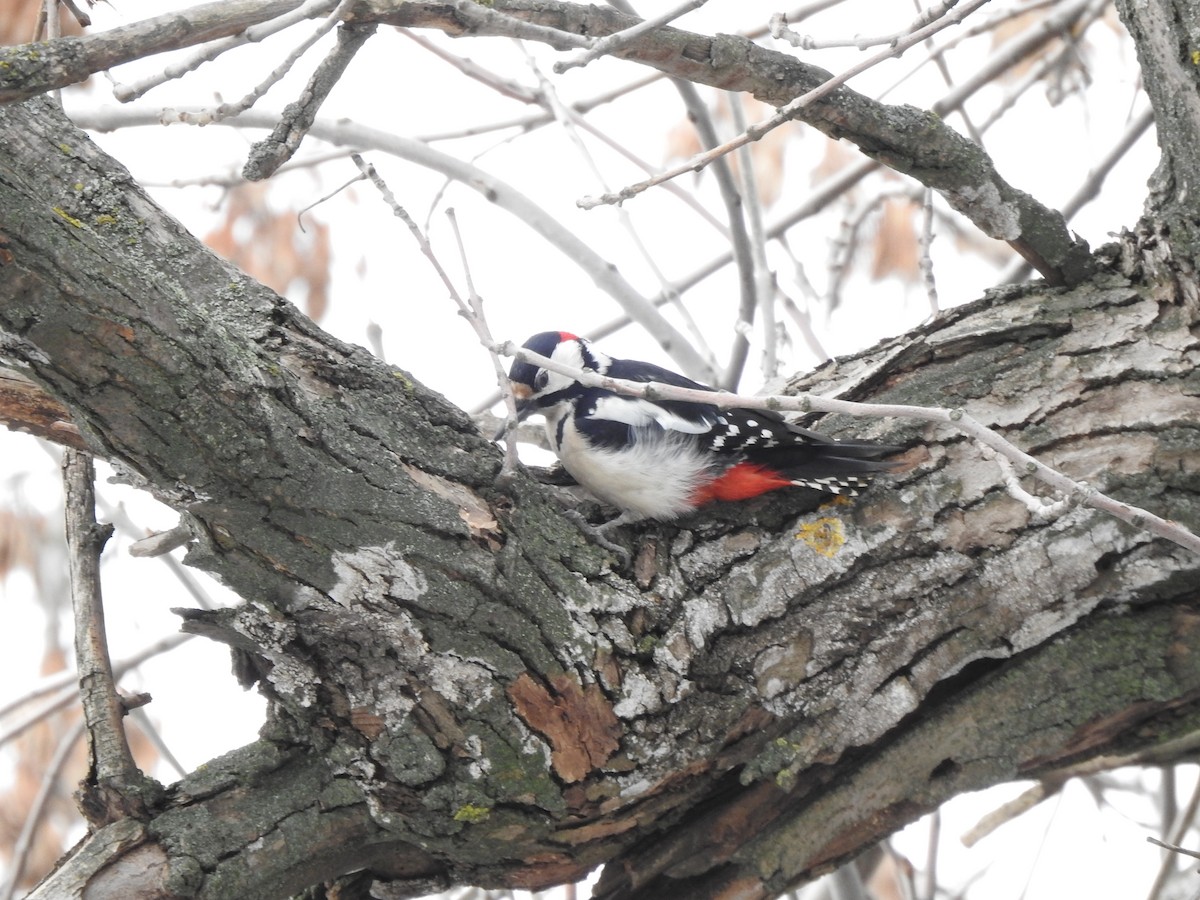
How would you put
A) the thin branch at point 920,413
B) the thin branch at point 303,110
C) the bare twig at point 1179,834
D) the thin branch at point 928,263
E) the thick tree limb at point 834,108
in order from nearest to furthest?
the thin branch at point 920,413, the thin branch at point 303,110, the thick tree limb at point 834,108, the thin branch at point 928,263, the bare twig at point 1179,834

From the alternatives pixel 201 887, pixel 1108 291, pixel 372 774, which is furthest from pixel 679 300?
pixel 201 887

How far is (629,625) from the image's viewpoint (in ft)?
6.89

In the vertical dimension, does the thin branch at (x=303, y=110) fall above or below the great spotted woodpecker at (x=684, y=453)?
above

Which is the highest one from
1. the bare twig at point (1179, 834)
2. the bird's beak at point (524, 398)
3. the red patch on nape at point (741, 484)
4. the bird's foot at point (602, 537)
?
the bird's beak at point (524, 398)

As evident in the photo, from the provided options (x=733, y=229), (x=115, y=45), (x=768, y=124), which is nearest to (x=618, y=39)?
(x=768, y=124)

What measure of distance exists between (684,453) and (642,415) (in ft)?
0.79

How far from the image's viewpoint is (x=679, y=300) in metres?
3.64

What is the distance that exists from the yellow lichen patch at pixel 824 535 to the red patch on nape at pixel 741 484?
0.37 feet

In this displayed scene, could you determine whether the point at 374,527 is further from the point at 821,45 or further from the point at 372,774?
the point at 821,45

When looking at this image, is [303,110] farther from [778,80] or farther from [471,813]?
[471,813]

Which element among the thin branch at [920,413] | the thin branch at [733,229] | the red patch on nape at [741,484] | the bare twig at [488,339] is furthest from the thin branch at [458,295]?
the thin branch at [733,229]

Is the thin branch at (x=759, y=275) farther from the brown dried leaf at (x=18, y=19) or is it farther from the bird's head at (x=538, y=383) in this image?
the brown dried leaf at (x=18, y=19)

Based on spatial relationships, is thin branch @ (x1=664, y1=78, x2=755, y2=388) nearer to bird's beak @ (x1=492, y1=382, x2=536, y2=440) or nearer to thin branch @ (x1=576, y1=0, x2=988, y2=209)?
bird's beak @ (x1=492, y1=382, x2=536, y2=440)

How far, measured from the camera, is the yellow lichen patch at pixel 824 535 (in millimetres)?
2205
